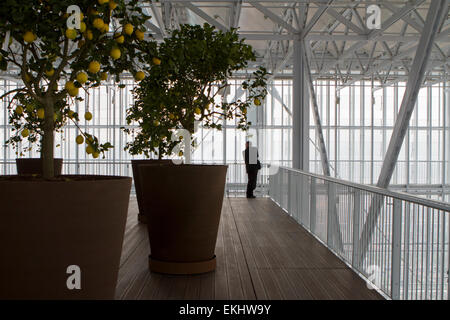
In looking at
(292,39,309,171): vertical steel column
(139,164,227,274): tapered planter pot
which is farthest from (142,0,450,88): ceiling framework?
(139,164,227,274): tapered planter pot

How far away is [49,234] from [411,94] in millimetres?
3850

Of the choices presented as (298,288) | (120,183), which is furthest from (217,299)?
(120,183)

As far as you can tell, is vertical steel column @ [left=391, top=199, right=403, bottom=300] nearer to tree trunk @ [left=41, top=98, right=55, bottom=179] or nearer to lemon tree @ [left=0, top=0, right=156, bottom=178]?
lemon tree @ [left=0, top=0, right=156, bottom=178]

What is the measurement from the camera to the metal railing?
319 centimetres

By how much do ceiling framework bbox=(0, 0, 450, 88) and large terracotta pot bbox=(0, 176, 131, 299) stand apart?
3.27 ft

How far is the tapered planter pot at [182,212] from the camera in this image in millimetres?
3574

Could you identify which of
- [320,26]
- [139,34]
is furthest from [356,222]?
[320,26]

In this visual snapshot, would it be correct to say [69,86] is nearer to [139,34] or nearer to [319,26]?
[139,34]

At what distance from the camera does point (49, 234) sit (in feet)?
6.22

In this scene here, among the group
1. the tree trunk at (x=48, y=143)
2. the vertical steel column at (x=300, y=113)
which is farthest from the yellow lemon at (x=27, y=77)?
the vertical steel column at (x=300, y=113)

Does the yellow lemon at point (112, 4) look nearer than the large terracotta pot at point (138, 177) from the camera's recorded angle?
Yes

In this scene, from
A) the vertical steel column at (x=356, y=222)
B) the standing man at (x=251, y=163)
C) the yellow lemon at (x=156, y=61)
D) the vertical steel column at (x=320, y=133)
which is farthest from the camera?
the standing man at (x=251, y=163)

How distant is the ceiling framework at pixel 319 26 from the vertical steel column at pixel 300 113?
8.2 inches

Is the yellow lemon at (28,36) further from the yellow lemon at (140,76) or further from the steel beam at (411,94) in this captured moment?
the steel beam at (411,94)
